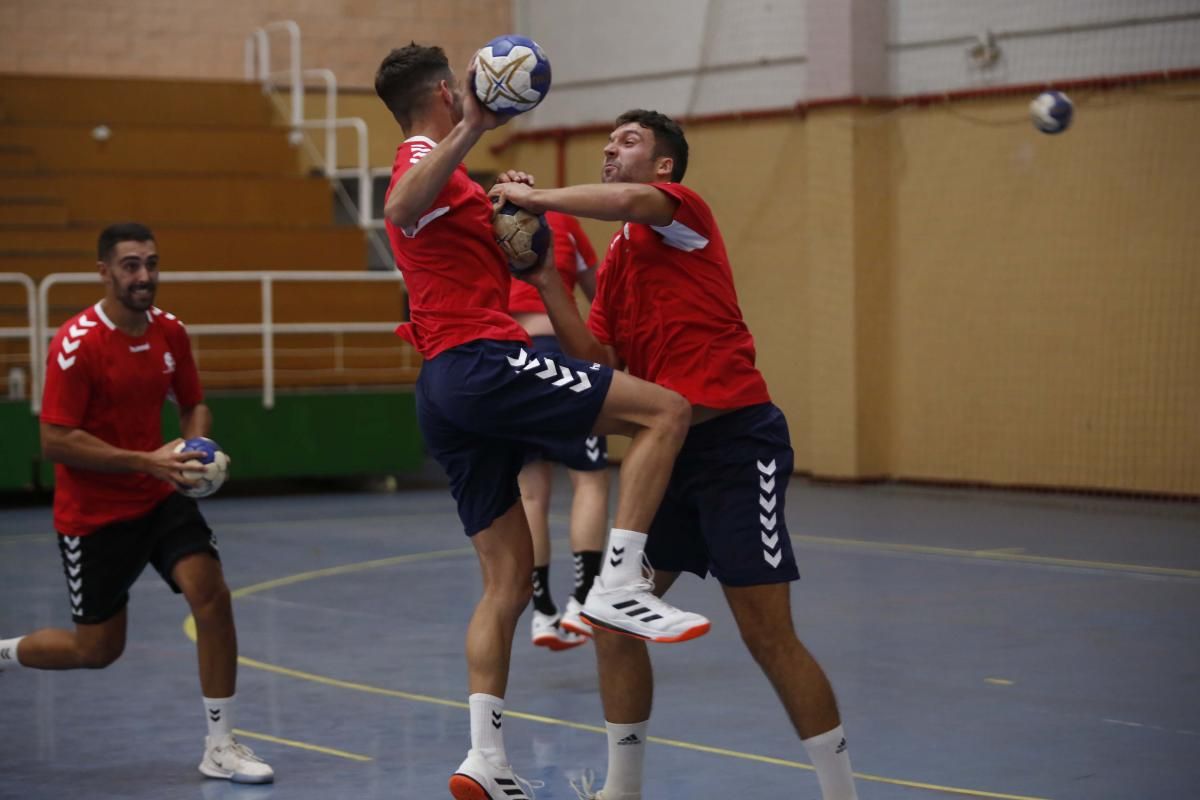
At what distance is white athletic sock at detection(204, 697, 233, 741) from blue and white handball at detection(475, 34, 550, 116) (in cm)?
239

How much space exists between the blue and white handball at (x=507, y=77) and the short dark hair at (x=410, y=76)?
1.10 ft

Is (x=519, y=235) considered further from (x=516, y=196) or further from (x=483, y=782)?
(x=483, y=782)

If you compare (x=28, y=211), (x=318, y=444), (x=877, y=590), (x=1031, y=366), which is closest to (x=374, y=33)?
(x=28, y=211)

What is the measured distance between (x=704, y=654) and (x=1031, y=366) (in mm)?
7449

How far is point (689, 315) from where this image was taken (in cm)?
489

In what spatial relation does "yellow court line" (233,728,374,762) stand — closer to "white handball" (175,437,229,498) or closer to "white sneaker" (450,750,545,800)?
"white handball" (175,437,229,498)

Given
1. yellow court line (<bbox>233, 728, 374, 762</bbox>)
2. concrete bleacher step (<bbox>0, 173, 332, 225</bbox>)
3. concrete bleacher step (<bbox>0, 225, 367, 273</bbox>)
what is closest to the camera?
yellow court line (<bbox>233, 728, 374, 762</bbox>)

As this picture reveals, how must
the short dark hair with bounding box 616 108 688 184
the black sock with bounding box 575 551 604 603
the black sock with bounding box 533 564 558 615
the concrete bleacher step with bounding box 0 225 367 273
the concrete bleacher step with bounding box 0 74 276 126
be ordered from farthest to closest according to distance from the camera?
1. the concrete bleacher step with bounding box 0 74 276 126
2. the concrete bleacher step with bounding box 0 225 367 273
3. the black sock with bounding box 533 564 558 615
4. the black sock with bounding box 575 551 604 603
5. the short dark hair with bounding box 616 108 688 184

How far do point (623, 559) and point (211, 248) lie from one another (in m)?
12.3

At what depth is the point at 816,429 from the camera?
1581 centimetres

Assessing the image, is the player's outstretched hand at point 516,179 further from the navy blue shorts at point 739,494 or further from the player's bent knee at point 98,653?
the player's bent knee at point 98,653

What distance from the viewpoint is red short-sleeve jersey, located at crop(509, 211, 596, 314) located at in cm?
793

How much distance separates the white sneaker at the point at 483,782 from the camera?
462cm

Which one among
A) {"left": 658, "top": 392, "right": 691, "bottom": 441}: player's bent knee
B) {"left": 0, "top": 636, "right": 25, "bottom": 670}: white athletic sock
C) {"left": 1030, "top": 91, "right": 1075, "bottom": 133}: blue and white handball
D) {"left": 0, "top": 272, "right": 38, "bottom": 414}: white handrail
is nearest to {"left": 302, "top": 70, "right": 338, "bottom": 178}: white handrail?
{"left": 0, "top": 272, "right": 38, "bottom": 414}: white handrail
